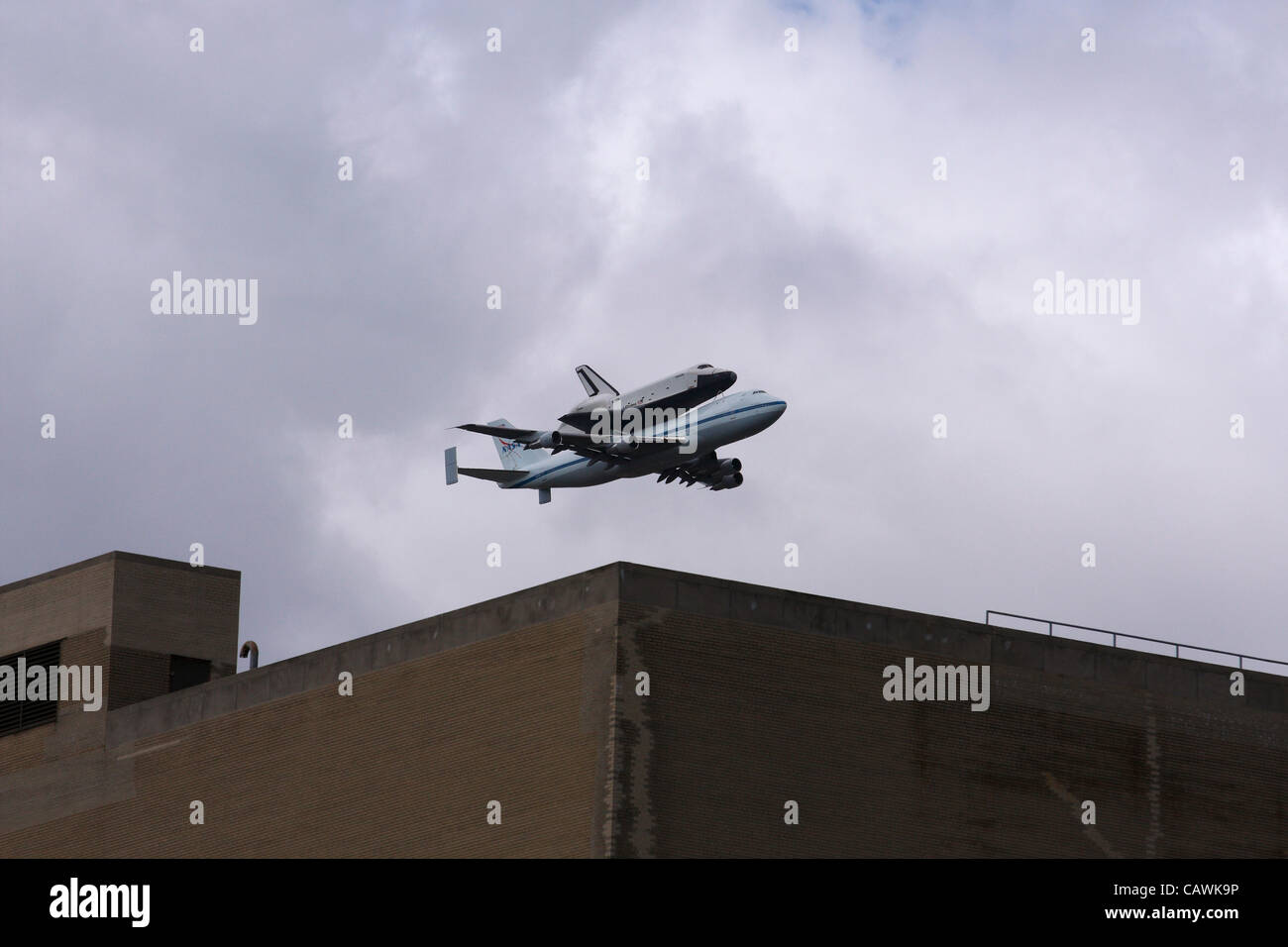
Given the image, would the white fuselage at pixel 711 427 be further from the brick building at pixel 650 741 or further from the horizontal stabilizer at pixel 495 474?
the brick building at pixel 650 741

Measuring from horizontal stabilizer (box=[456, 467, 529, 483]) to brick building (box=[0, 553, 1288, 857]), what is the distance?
110 feet

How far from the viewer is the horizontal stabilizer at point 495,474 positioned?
95.7 metres

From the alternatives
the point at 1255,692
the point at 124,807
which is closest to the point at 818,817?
the point at 1255,692

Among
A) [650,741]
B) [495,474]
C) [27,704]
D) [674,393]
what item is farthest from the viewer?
[495,474]

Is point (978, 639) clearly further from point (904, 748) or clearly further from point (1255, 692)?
point (1255, 692)

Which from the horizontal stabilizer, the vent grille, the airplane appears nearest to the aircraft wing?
the airplane

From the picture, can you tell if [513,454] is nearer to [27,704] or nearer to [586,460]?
[586,460]

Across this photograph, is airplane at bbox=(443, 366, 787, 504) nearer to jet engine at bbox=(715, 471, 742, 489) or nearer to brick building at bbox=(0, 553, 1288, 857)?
jet engine at bbox=(715, 471, 742, 489)

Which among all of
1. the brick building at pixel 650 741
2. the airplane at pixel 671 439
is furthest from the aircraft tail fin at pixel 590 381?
the brick building at pixel 650 741

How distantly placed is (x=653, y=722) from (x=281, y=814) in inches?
451

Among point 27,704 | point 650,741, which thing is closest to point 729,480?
point 27,704

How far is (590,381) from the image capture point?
9356cm

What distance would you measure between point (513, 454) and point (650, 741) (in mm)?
52131
